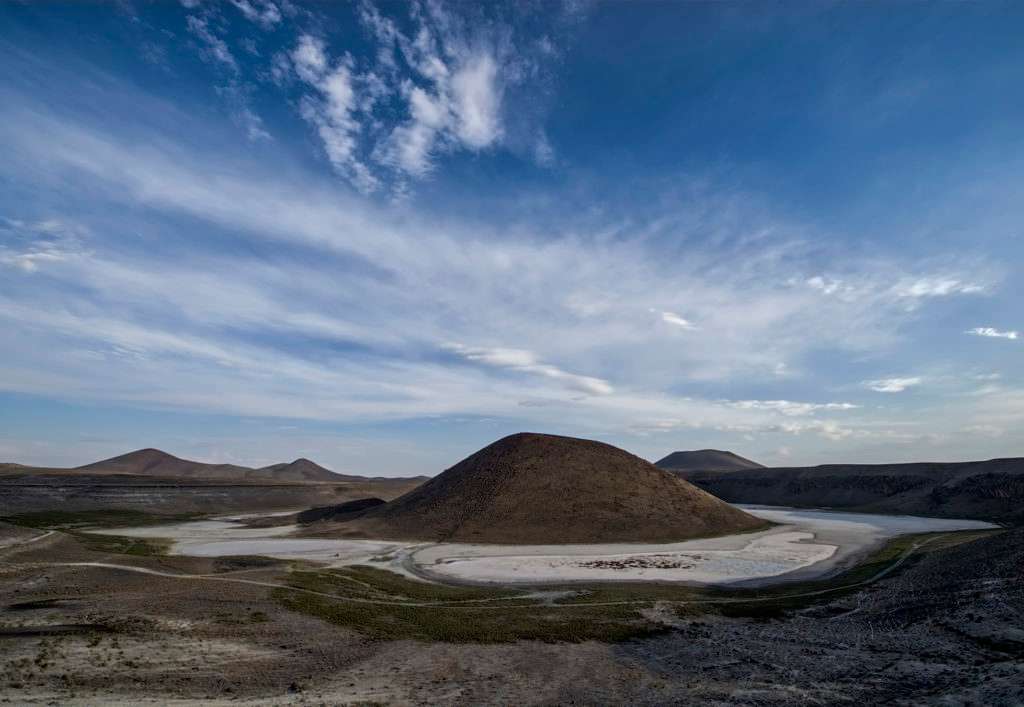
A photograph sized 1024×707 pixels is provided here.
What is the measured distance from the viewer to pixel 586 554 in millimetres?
60125

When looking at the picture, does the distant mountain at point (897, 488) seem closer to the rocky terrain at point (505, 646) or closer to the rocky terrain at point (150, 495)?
the rocky terrain at point (505, 646)

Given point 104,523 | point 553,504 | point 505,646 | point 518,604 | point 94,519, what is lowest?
point 518,604

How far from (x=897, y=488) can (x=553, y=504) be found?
100 meters

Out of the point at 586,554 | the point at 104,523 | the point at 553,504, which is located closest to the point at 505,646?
the point at 586,554

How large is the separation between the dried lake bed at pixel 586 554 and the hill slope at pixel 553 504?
15.1 ft

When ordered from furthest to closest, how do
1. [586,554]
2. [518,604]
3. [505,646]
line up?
[586,554] < [518,604] < [505,646]

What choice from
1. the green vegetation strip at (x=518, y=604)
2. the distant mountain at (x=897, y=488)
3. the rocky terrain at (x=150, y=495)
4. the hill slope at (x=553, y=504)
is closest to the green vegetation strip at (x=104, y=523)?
the rocky terrain at (x=150, y=495)

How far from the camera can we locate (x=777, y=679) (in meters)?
21.5

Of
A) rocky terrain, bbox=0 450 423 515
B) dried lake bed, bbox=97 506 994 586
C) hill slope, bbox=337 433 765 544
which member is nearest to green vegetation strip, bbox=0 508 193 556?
dried lake bed, bbox=97 506 994 586

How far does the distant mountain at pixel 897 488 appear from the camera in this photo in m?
106

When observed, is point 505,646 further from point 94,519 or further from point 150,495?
point 150,495

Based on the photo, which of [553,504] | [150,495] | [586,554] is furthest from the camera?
[150,495]

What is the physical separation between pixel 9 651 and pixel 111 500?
123302mm

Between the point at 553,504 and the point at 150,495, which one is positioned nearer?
the point at 553,504
